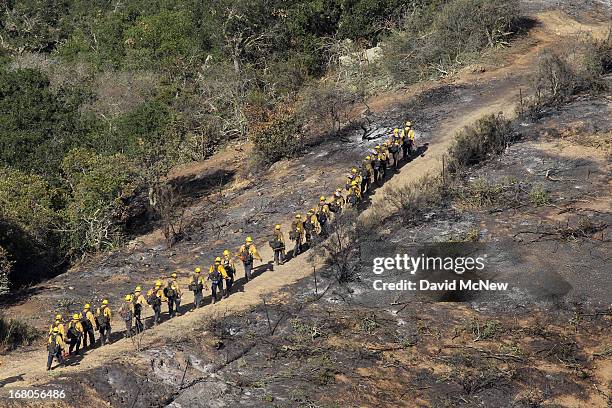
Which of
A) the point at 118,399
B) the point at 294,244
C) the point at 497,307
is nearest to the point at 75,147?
the point at 294,244

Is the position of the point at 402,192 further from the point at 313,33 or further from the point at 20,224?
the point at 313,33

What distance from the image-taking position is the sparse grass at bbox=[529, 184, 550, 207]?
28969 millimetres

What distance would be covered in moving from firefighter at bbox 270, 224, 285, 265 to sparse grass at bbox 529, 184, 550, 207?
8.81m

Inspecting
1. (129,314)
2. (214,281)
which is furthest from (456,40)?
(129,314)

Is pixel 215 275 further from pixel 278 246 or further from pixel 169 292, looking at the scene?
pixel 278 246

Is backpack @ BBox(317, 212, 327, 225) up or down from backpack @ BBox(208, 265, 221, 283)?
up

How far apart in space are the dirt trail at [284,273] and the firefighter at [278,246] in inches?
11.5

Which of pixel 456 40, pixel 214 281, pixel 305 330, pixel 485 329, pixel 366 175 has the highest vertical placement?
pixel 456 40

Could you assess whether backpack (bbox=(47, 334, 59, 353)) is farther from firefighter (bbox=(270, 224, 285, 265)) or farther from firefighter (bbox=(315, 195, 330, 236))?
firefighter (bbox=(315, 195, 330, 236))

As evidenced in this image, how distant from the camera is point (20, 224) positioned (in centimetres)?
3042

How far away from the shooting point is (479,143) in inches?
1288

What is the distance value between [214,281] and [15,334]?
5871 mm

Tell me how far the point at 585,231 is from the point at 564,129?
7962 mm

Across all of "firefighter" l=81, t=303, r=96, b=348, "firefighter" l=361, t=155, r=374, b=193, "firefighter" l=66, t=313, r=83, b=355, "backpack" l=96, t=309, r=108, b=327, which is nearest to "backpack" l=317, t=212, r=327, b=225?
"firefighter" l=361, t=155, r=374, b=193
